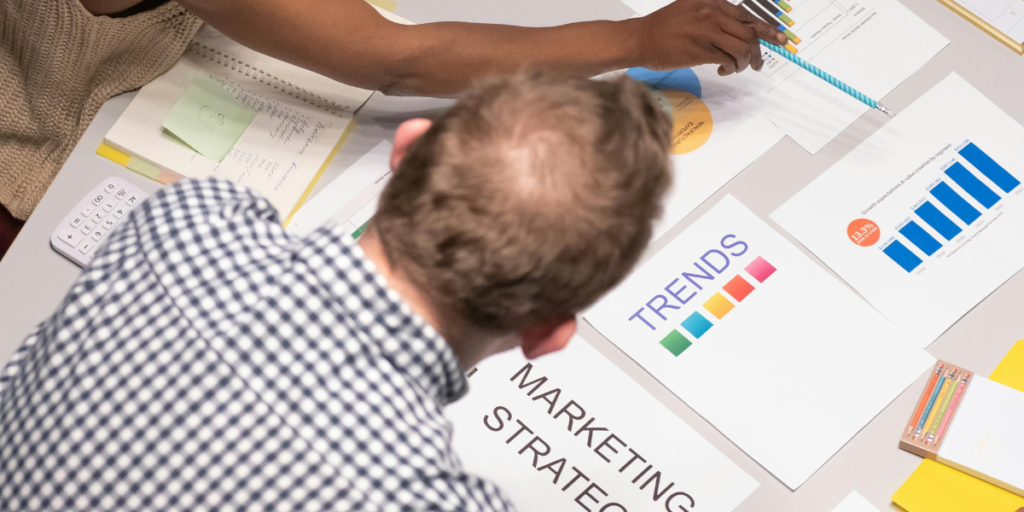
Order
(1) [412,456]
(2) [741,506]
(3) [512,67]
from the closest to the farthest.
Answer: (1) [412,456]
(2) [741,506]
(3) [512,67]

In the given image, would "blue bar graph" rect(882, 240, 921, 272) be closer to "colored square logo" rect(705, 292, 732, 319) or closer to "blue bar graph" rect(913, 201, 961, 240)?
"blue bar graph" rect(913, 201, 961, 240)

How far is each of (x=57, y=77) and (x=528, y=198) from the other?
0.75 metres

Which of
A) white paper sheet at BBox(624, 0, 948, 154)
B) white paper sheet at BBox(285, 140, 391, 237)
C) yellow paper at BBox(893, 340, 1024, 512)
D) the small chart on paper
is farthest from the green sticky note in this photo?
yellow paper at BBox(893, 340, 1024, 512)

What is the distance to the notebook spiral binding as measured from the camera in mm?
942

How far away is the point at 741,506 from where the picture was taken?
2.58 ft

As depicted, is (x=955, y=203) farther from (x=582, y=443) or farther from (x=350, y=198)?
(x=350, y=198)

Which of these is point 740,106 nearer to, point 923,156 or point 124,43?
point 923,156

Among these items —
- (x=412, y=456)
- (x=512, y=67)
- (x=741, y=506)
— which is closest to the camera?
(x=412, y=456)

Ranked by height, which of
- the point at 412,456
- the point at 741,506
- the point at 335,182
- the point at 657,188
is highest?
the point at 657,188

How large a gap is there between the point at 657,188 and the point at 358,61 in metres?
0.50

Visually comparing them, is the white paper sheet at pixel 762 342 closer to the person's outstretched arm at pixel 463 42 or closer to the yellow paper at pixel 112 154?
the person's outstretched arm at pixel 463 42

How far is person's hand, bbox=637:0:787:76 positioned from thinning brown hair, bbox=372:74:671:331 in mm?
429

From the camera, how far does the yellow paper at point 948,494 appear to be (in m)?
0.79

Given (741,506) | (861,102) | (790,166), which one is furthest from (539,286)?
(861,102)
